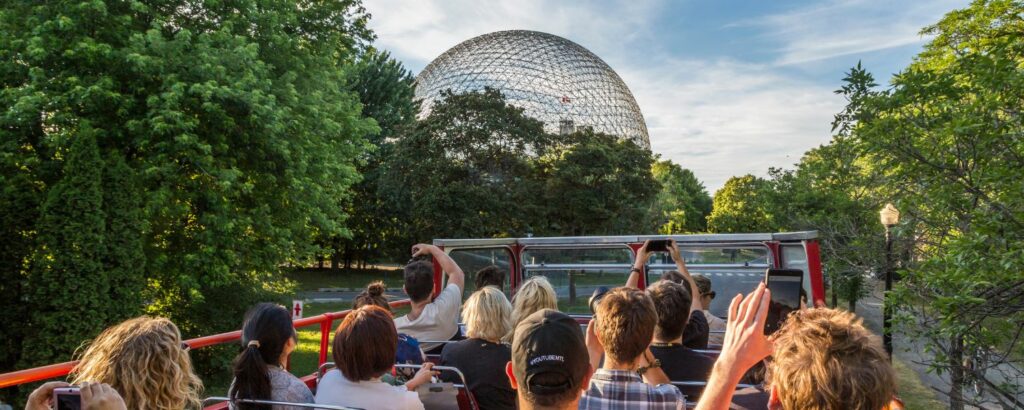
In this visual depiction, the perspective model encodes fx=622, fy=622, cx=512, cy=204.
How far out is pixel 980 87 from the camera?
5.69m

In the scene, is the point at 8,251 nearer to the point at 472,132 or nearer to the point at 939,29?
the point at 472,132

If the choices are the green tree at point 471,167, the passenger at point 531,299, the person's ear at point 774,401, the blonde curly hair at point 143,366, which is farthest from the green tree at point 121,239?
the green tree at point 471,167

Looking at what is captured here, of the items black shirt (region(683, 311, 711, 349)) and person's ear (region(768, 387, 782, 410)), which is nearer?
person's ear (region(768, 387, 782, 410))

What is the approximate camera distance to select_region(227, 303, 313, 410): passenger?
344 cm

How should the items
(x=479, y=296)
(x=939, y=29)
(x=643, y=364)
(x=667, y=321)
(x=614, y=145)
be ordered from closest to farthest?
1. (x=643, y=364)
2. (x=667, y=321)
3. (x=479, y=296)
4. (x=939, y=29)
5. (x=614, y=145)

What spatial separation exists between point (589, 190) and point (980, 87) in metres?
25.4

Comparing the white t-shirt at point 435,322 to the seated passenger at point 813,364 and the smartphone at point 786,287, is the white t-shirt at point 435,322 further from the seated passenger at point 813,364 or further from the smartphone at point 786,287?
the seated passenger at point 813,364

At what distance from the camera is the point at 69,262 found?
11469mm

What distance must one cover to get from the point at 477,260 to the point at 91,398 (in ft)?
21.0

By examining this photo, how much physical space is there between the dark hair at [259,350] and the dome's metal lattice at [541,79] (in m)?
44.6

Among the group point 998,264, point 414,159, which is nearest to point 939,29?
point 998,264

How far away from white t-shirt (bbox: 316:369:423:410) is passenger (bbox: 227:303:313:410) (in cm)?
30

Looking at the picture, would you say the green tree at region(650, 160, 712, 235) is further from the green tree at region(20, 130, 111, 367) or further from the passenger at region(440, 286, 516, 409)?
the passenger at region(440, 286, 516, 409)

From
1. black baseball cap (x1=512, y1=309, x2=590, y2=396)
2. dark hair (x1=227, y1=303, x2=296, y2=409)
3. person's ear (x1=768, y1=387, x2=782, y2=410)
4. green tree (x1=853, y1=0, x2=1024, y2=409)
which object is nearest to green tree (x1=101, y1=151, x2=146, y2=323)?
dark hair (x1=227, y1=303, x2=296, y2=409)
